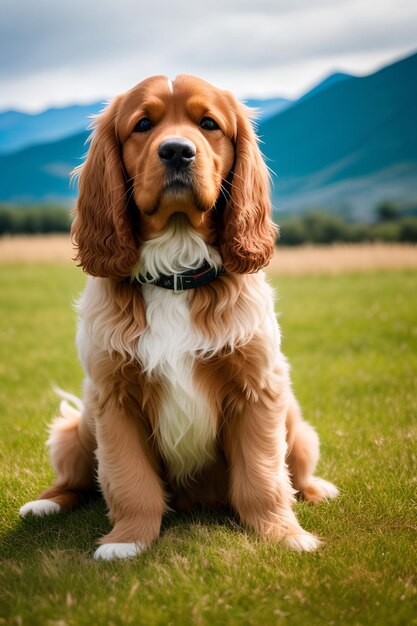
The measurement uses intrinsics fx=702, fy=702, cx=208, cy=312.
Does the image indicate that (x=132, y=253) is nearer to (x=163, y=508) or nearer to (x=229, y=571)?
(x=163, y=508)

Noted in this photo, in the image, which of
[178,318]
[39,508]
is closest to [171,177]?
[178,318]

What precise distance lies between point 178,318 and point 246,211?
2.03 feet

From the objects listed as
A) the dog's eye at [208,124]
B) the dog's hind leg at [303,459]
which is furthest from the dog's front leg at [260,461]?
the dog's eye at [208,124]

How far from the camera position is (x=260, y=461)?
11.2 ft

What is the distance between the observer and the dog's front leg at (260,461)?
339cm

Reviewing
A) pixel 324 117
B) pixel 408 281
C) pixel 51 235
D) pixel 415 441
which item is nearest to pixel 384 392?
pixel 415 441

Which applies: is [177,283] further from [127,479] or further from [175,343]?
[127,479]

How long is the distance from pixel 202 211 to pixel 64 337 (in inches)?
304

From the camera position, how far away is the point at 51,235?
877 inches

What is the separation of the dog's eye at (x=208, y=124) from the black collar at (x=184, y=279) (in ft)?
2.09

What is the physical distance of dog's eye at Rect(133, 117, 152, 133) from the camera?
3274mm

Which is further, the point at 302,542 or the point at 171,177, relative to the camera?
the point at 302,542

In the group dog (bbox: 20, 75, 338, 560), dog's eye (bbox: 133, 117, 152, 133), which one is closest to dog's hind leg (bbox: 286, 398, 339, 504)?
dog (bbox: 20, 75, 338, 560)

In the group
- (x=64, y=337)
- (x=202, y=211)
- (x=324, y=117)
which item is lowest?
(x=64, y=337)
